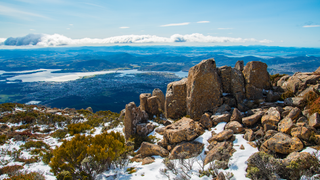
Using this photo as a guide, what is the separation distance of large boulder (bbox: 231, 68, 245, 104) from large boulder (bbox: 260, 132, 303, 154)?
5.51m

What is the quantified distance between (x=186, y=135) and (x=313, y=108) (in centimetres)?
665

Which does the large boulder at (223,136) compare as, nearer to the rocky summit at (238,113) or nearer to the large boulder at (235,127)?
the rocky summit at (238,113)

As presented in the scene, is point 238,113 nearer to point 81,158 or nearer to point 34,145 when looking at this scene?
point 81,158

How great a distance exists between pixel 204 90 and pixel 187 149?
18.5ft

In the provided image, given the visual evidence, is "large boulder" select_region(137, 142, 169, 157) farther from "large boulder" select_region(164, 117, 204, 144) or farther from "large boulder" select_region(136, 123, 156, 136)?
"large boulder" select_region(136, 123, 156, 136)

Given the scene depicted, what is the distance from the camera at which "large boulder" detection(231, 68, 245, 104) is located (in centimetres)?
1220

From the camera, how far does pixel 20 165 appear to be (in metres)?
9.89

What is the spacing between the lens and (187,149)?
338 inches

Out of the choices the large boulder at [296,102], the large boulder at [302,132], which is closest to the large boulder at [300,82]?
the large boulder at [296,102]

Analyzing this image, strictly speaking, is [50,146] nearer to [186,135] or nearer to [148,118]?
[148,118]

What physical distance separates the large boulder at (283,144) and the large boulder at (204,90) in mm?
5789

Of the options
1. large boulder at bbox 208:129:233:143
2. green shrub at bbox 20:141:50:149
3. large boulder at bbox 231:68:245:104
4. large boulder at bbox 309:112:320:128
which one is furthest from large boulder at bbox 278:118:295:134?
green shrub at bbox 20:141:50:149

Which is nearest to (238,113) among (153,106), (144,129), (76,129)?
(144,129)

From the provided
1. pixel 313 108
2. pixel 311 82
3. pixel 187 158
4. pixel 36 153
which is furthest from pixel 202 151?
pixel 36 153
